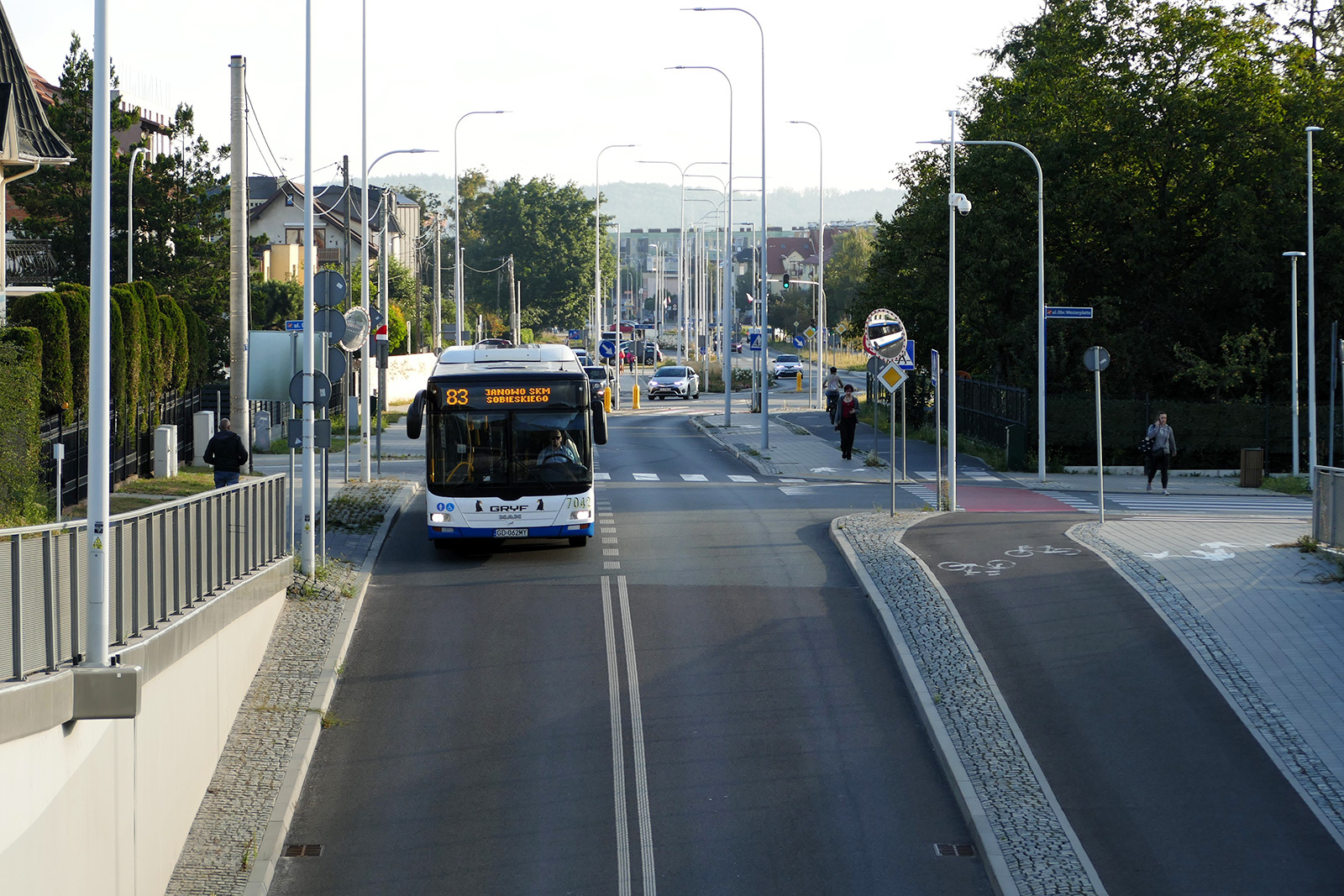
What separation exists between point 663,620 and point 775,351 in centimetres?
9887

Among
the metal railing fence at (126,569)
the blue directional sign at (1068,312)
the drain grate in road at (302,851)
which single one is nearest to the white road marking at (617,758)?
the drain grate in road at (302,851)

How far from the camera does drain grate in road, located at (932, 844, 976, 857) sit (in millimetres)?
9500

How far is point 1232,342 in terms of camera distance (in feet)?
116

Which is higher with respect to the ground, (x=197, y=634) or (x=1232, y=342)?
(x=1232, y=342)

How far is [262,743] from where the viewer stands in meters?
11.5

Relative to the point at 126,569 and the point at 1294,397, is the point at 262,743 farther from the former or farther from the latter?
the point at 1294,397

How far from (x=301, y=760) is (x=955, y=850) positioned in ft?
16.7

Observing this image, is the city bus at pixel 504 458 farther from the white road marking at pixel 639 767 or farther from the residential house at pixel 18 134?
the residential house at pixel 18 134

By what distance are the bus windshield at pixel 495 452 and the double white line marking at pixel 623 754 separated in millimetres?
2510

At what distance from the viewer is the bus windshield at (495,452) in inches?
714

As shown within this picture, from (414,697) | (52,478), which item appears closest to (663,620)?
(414,697)

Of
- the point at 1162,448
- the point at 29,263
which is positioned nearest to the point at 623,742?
the point at 1162,448

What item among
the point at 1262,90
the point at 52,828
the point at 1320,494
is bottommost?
the point at 52,828

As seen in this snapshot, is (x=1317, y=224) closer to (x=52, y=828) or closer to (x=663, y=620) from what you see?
(x=663, y=620)
